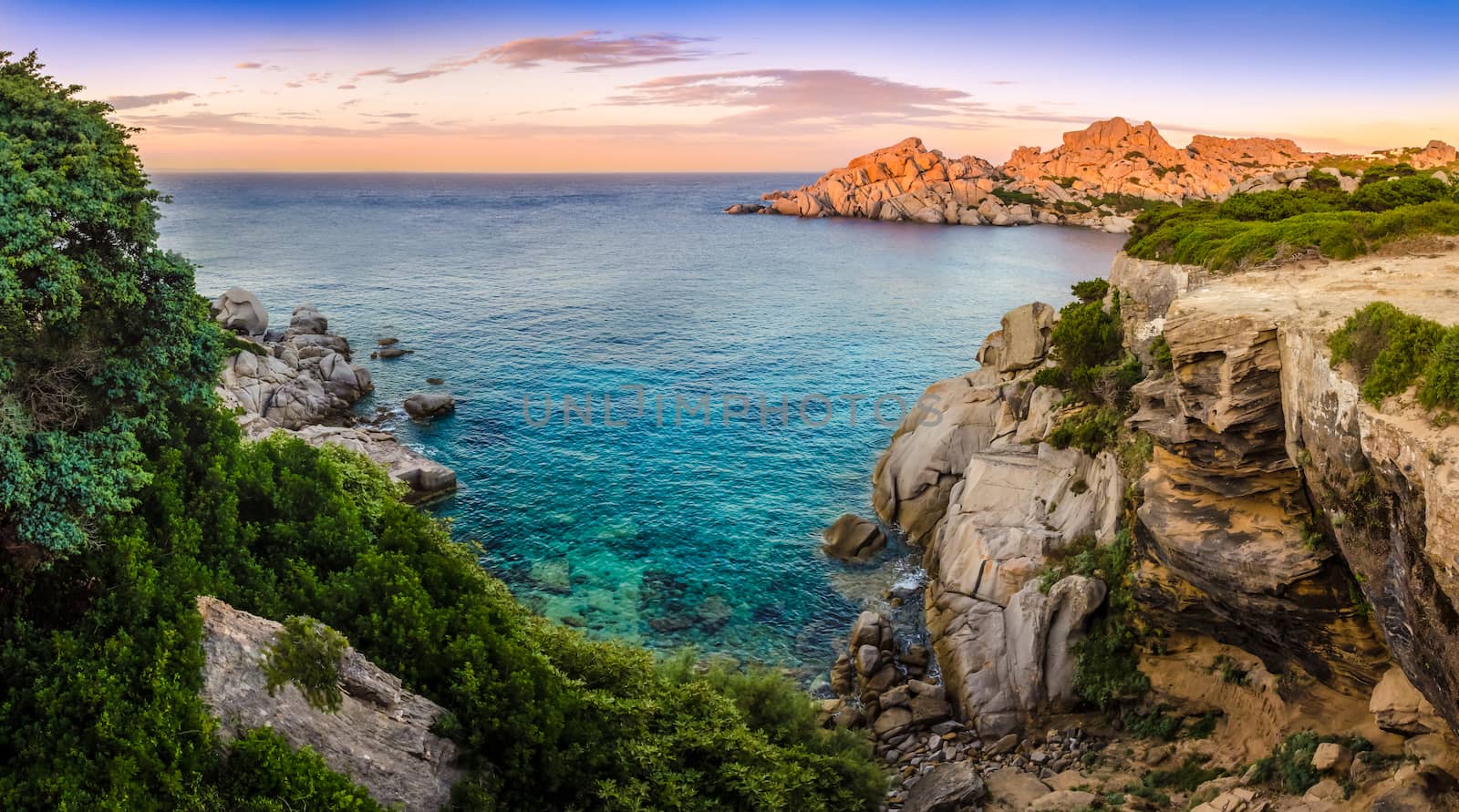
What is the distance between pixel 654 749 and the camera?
57.6 feet

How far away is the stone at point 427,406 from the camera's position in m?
53.5

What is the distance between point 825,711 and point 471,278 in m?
87.5

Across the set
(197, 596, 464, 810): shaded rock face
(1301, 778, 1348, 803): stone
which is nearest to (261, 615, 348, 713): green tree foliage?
(197, 596, 464, 810): shaded rock face

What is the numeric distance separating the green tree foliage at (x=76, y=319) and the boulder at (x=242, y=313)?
175ft

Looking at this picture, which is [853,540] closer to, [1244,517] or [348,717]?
[1244,517]

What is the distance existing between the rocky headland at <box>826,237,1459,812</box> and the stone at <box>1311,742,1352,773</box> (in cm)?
4

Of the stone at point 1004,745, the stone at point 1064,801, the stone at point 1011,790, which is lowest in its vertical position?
the stone at point 1004,745

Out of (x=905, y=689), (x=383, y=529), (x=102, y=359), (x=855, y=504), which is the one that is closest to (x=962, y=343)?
(x=855, y=504)

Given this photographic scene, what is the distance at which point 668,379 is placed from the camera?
61.1 m

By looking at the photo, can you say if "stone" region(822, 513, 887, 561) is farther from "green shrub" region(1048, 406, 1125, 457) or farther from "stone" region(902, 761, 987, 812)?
"stone" region(902, 761, 987, 812)

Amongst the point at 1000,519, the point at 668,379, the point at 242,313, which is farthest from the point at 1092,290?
the point at 242,313

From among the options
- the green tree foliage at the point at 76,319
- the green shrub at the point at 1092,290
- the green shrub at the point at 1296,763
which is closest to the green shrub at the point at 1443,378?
the green shrub at the point at 1296,763

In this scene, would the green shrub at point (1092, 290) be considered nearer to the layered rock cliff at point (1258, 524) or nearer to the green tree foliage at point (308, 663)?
the layered rock cliff at point (1258, 524)

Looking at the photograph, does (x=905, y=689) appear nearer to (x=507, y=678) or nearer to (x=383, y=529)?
(x=507, y=678)
